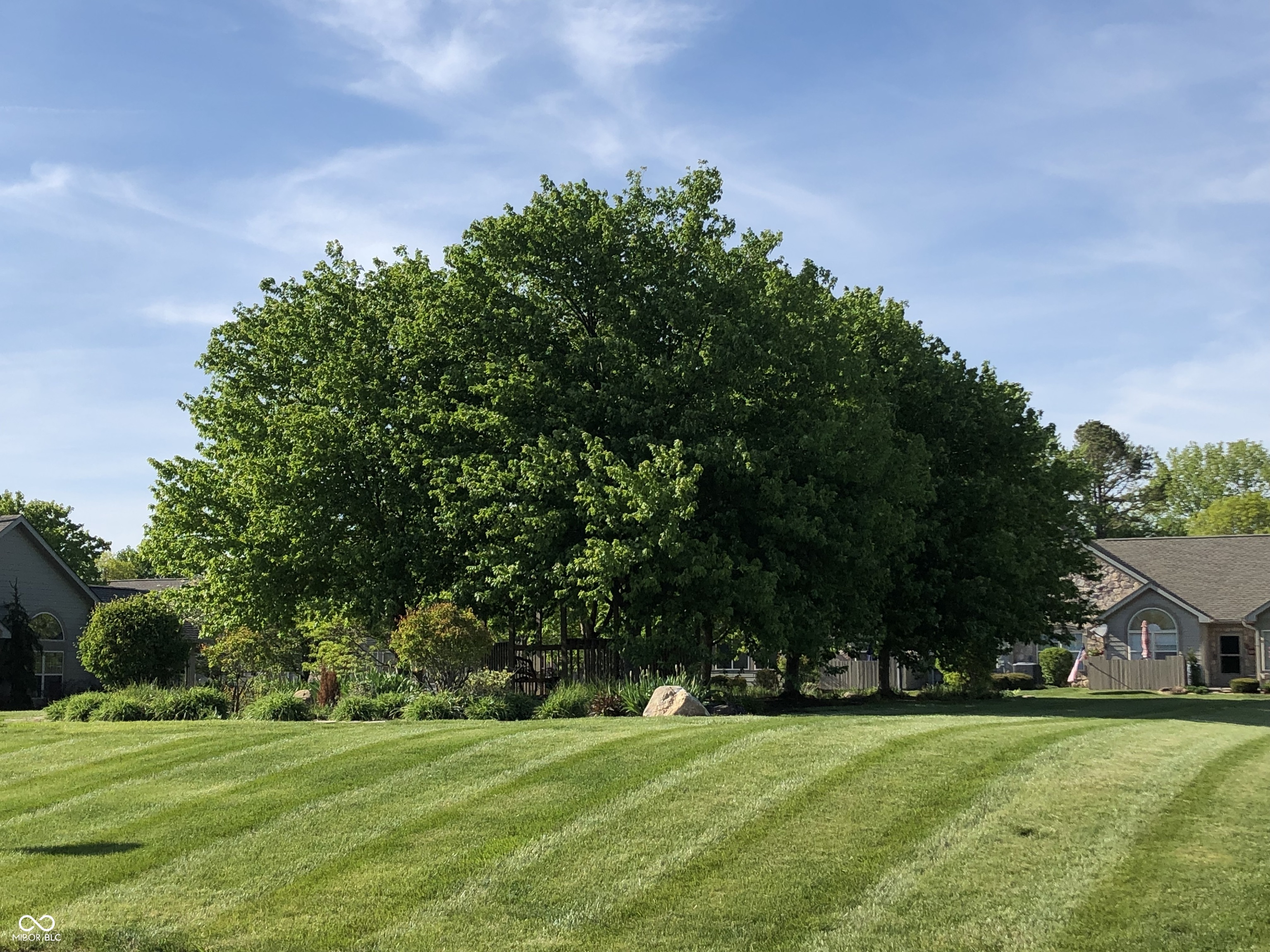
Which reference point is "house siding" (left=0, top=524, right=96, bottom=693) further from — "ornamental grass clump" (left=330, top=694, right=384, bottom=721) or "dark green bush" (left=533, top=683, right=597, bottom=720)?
"dark green bush" (left=533, top=683, right=597, bottom=720)

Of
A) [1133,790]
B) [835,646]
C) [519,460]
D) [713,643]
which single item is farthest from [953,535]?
[1133,790]

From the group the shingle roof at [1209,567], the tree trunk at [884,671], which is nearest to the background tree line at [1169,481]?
the shingle roof at [1209,567]

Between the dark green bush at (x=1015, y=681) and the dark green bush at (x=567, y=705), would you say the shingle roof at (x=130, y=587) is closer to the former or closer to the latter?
the dark green bush at (x=567, y=705)

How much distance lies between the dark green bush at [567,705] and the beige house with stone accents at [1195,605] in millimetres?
29567

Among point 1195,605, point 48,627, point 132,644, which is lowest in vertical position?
point 132,644

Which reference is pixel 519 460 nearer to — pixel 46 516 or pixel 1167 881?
pixel 1167 881

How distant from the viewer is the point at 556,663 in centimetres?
2836

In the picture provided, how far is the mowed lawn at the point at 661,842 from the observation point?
27.9 feet

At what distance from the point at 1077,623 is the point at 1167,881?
2883cm

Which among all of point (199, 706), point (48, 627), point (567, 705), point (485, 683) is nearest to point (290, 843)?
point (567, 705)

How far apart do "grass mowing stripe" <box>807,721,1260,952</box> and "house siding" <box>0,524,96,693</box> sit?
38.7 meters

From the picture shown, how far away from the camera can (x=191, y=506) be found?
3017cm

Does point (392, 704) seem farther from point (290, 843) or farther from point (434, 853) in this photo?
point (434, 853)

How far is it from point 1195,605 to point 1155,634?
1938mm
